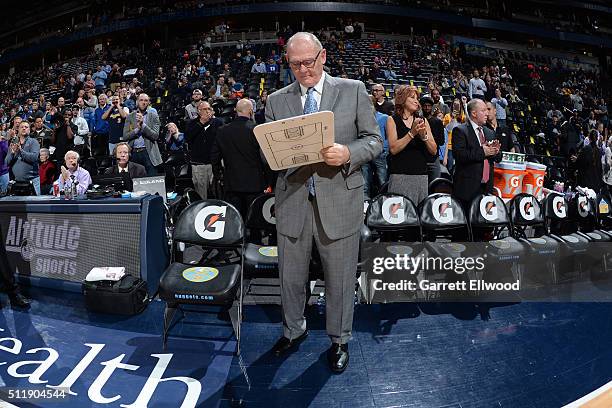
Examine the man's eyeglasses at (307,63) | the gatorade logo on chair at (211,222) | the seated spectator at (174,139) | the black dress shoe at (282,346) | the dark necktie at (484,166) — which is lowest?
the black dress shoe at (282,346)

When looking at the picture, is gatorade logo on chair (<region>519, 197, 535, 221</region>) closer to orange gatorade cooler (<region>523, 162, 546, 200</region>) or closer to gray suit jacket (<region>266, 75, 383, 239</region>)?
orange gatorade cooler (<region>523, 162, 546, 200</region>)

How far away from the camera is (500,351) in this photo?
2.50 m

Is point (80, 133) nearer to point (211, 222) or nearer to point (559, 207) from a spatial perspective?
point (211, 222)

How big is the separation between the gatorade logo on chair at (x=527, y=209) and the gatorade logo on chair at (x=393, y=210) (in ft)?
3.83

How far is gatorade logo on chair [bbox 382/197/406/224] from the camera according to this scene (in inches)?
134

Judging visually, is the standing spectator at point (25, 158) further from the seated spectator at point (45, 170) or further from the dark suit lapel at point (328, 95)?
the dark suit lapel at point (328, 95)

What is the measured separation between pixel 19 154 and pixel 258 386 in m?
5.84

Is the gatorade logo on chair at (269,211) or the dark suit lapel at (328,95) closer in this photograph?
the dark suit lapel at (328,95)

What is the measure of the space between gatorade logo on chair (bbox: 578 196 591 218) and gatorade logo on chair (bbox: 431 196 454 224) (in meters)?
1.78

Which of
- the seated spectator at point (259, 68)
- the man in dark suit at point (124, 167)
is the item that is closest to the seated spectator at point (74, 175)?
the man in dark suit at point (124, 167)

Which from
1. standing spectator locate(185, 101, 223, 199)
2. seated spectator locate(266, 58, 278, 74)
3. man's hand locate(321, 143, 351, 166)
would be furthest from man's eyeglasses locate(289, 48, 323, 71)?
seated spectator locate(266, 58, 278, 74)

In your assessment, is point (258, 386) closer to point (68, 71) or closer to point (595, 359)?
point (595, 359)

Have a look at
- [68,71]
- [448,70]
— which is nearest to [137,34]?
[68,71]

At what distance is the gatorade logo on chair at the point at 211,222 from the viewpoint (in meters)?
2.98
